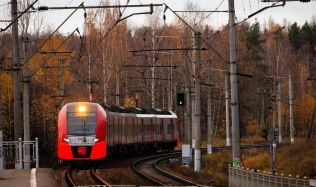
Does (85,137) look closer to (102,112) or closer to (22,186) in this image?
(102,112)

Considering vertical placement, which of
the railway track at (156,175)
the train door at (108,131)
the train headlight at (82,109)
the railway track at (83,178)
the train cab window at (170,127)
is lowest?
the railway track at (156,175)

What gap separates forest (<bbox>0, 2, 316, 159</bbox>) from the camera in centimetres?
5119

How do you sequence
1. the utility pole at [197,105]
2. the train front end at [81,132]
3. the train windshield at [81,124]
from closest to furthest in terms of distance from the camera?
the utility pole at [197,105] < the train front end at [81,132] < the train windshield at [81,124]

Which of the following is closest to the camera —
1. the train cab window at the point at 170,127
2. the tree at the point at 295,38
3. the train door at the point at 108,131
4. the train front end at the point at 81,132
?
the train front end at the point at 81,132

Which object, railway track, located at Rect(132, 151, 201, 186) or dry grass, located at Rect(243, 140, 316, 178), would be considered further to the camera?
dry grass, located at Rect(243, 140, 316, 178)

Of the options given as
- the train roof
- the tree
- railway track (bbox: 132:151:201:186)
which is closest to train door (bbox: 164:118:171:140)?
the train roof

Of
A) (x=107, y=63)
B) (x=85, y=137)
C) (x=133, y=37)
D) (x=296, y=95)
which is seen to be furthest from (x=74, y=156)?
(x=296, y=95)

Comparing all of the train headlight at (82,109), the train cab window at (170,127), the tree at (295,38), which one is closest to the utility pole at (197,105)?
the train headlight at (82,109)

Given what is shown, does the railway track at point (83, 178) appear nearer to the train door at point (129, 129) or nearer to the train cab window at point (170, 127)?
the train door at point (129, 129)

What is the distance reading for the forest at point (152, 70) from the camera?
51188mm

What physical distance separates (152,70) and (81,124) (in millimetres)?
27569

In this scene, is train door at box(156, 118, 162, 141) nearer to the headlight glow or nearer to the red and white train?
the red and white train

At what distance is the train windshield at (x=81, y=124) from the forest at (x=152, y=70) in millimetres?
9978

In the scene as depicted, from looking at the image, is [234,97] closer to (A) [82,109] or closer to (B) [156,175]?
(B) [156,175]
